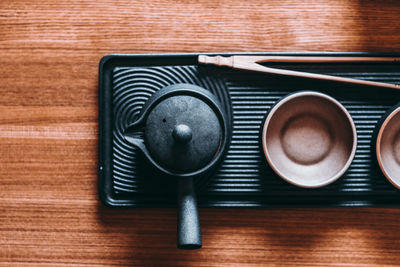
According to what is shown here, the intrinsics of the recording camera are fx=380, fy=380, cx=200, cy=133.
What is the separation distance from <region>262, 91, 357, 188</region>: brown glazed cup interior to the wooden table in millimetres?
87

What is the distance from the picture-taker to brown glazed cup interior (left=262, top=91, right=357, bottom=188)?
0.60m

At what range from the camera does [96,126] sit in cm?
64

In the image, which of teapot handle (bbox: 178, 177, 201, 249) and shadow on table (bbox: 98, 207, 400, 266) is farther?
shadow on table (bbox: 98, 207, 400, 266)

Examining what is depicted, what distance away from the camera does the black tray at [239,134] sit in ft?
2.01

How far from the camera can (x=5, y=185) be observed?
642 millimetres

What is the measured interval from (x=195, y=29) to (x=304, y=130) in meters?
0.25

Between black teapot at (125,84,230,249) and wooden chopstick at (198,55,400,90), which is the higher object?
wooden chopstick at (198,55,400,90)

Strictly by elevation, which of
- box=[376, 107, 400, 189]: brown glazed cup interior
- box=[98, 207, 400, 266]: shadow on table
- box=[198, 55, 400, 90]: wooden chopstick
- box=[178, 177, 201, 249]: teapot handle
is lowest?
box=[98, 207, 400, 266]: shadow on table

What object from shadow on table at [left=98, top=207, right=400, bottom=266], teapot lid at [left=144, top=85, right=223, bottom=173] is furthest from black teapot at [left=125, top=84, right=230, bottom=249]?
shadow on table at [left=98, top=207, right=400, bottom=266]

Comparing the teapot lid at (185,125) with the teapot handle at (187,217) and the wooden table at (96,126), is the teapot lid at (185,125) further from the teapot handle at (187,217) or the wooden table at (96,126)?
the wooden table at (96,126)

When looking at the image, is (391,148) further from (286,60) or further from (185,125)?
(185,125)

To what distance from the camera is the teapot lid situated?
0.53m

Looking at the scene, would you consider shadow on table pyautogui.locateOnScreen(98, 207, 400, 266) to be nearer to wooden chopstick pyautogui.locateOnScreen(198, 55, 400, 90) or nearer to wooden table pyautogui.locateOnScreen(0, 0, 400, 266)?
wooden table pyautogui.locateOnScreen(0, 0, 400, 266)

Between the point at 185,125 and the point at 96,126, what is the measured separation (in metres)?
0.19
